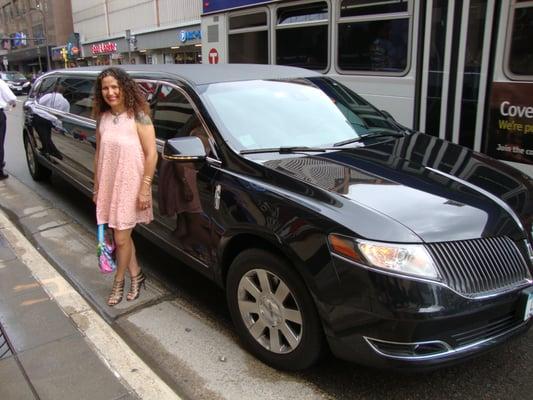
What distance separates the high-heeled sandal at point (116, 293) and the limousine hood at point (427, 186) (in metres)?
1.62

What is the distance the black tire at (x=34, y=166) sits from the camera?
7.62 metres

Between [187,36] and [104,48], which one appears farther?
[104,48]

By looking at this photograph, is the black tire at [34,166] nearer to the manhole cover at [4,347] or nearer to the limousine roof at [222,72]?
the limousine roof at [222,72]

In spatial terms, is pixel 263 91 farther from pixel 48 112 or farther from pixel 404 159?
pixel 48 112

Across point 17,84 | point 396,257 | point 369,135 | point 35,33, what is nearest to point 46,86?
point 369,135

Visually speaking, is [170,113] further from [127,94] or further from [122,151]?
[122,151]

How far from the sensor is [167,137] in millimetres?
4012

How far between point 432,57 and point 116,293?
153 inches

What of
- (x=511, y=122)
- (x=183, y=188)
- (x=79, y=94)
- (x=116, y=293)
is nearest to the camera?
(x=183, y=188)

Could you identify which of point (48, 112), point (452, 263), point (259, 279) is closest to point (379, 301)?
point (452, 263)

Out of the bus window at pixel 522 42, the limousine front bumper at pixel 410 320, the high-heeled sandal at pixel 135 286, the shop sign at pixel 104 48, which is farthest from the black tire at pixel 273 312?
the shop sign at pixel 104 48

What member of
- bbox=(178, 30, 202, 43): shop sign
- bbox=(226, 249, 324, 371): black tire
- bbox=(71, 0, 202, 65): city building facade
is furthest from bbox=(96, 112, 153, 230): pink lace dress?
bbox=(178, 30, 202, 43): shop sign

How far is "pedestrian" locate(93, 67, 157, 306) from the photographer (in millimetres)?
3496

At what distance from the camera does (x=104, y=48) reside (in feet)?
143
